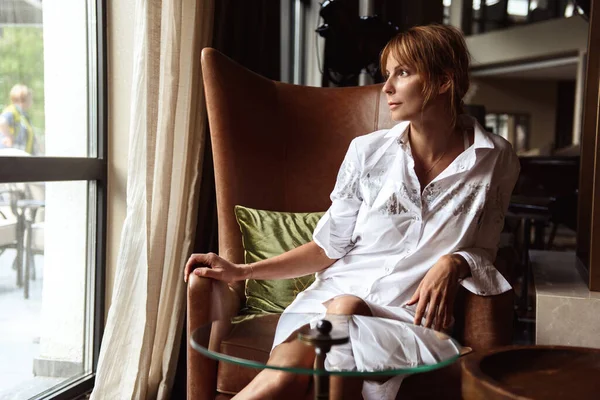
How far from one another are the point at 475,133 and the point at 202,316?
87 centimetres

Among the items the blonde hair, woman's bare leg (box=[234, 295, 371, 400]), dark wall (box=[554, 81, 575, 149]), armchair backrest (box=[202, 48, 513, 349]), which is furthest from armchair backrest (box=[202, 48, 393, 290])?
dark wall (box=[554, 81, 575, 149])

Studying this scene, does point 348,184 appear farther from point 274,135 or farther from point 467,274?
point 274,135

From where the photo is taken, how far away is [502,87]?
1429cm

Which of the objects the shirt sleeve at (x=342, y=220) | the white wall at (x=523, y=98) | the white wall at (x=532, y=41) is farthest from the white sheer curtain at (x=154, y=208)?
the white wall at (x=523, y=98)

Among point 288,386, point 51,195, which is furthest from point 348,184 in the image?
point 51,195

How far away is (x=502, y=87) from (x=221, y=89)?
43.5 ft

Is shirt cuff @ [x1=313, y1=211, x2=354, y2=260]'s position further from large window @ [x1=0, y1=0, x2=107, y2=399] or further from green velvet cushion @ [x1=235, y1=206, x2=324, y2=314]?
large window @ [x1=0, y1=0, x2=107, y2=399]

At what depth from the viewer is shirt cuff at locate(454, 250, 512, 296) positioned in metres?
1.54

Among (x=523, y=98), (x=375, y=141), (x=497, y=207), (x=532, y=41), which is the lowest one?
(x=497, y=207)

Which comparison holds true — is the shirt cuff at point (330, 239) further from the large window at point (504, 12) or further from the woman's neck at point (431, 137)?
the large window at point (504, 12)

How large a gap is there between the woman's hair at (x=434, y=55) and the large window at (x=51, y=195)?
116 cm

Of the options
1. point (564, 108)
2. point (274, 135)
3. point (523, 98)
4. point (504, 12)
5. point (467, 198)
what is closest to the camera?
point (467, 198)

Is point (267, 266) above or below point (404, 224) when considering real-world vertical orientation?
below

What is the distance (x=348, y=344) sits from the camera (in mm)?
1114
